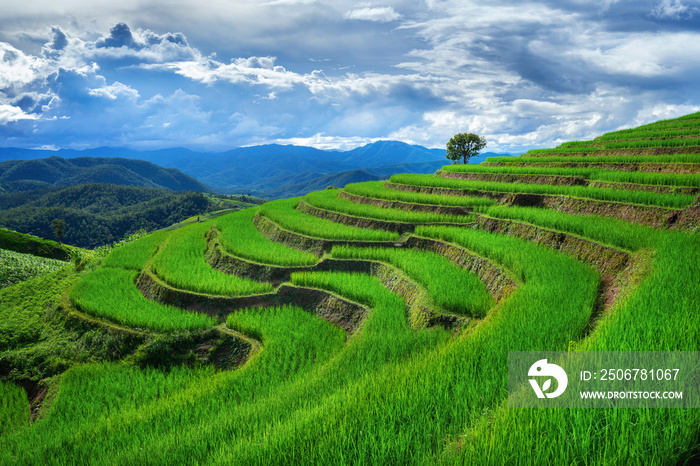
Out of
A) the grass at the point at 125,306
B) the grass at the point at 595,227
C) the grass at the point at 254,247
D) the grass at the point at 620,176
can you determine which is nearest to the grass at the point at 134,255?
the grass at the point at 125,306

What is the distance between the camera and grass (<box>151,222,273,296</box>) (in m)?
12.9

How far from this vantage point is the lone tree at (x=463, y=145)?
184 ft

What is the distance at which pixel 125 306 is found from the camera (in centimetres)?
1243

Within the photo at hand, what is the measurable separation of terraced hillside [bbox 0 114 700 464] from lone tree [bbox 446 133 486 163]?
37003 millimetres

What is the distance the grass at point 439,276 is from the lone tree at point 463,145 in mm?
47002

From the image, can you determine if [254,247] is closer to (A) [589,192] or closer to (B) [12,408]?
(B) [12,408]

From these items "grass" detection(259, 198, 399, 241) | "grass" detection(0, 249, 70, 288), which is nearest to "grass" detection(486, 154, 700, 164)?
"grass" detection(259, 198, 399, 241)

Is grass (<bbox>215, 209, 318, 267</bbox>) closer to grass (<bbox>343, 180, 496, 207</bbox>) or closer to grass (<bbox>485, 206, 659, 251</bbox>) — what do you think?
grass (<bbox>343, 180, 496, 207</bbox>)

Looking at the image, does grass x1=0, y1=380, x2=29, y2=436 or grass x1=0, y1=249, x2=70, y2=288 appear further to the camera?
grass x1=0, y1=249, x2=70, y2=288

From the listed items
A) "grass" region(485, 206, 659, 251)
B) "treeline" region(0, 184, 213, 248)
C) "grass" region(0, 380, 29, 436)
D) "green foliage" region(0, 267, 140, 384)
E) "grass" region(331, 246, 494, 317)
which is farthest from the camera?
"treeline" region(0, 184, 213, 248)

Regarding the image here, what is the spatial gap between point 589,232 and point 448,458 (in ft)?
31.4

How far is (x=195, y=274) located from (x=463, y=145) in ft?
168

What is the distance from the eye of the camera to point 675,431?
257 centimetres

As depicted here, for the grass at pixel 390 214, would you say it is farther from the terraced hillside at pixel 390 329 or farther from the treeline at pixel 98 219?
the treeline at pixel 98 219
